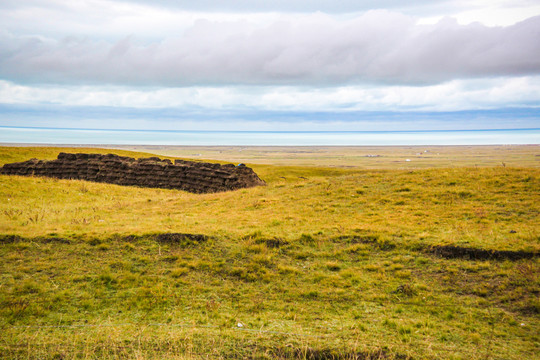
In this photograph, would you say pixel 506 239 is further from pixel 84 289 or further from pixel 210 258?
pixel 84 289

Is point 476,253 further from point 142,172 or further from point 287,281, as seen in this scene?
point 142,172

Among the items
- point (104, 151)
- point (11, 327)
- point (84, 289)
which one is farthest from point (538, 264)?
point (104, 151)

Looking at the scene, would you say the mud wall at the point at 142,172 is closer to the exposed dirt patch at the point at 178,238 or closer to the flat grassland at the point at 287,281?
the flat grassland at the point at 287,281

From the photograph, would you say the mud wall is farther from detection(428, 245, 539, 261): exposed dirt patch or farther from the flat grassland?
detection(428, 245, 539, 261): exposed dirt patch

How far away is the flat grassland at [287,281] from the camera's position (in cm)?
788

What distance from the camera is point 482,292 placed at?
10008 mm

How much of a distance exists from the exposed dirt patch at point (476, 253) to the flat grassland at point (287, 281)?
45 millimetres

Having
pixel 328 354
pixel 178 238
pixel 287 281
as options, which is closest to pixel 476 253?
pixel 287 281

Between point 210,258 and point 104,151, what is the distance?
68031 millimetres

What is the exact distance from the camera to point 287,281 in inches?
446

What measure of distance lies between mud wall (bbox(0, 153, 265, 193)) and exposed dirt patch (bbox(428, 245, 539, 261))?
2352cm

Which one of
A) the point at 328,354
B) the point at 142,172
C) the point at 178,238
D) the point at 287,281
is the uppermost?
the point at 142,172

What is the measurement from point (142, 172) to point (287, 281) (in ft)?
113

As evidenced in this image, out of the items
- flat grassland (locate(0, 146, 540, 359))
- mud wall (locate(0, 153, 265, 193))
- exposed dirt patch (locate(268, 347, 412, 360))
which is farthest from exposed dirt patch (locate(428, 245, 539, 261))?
mud wall (locate(0, 153, 265, 193))
